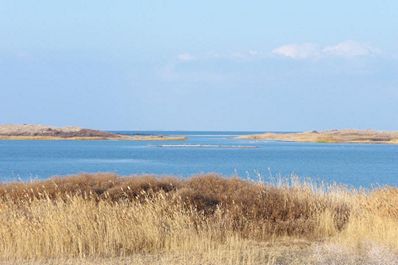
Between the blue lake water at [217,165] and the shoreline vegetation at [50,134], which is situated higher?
the shoreline vegetation at [50,134]

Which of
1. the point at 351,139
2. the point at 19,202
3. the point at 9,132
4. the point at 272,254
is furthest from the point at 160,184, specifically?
the point at 9,132

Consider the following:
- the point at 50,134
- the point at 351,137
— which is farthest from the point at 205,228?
the point at 50,134

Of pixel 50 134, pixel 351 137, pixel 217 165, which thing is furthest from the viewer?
pixel 50 134

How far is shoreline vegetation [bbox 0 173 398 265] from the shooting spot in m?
13.1

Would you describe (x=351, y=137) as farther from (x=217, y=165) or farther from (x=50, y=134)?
(x=217, y=165)

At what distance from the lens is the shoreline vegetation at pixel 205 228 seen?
13.1m

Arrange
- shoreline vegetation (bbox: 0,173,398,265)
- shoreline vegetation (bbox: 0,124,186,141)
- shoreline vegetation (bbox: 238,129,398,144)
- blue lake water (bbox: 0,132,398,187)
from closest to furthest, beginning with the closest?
shoreline vegetation (bbox: 0,173,398,265), blue lake water (bbox: 0,132,398,187), shoreline vegetation (bbox: 238,129,398,144), shoreline vegetation (bbox: 0,124,186,141)

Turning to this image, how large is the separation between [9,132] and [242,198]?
15895 cm

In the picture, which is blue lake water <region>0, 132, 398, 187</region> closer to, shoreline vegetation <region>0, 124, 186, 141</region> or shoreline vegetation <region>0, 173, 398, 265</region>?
shoreline vegetation <region>0, 173, 398, 265</region>

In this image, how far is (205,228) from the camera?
48.1 feet

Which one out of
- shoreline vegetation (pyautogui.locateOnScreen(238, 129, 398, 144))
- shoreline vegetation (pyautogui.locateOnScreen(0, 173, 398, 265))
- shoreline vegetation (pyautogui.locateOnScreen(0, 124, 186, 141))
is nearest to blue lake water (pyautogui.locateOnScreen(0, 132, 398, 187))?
shoreline vegetation (pyautogui.locateOnScreen(0, 173, 398, 265))

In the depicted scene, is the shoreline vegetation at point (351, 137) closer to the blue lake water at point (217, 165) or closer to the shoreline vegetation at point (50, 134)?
the shoreline vegetation at point (50, 134)

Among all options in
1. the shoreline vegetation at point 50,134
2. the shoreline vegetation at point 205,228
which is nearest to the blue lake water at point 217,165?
the shoreline vegetation at point 205,228

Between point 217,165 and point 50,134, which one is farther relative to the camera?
point 50,134
